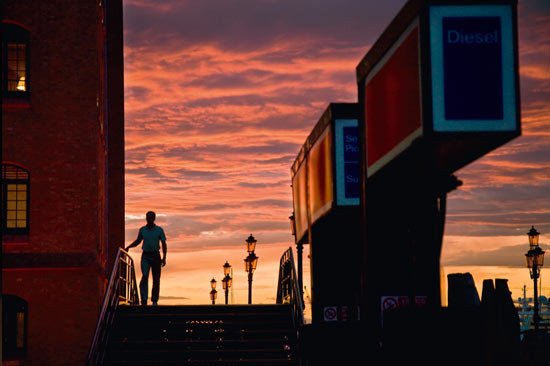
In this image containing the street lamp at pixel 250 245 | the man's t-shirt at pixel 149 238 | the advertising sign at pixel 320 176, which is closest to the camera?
the advertising sign at pixel 320 176

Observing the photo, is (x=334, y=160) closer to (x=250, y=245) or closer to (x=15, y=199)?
(x=15, y=199)

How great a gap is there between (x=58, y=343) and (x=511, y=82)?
60.4ft

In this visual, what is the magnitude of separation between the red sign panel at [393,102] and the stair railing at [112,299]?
26.0ft

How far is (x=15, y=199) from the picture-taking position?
81.3ft

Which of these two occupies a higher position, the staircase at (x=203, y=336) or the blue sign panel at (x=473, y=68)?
the blue sign panel at (x=473, y=68)

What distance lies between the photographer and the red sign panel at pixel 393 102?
8.19 metres

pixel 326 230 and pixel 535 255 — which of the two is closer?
pixel 326 230

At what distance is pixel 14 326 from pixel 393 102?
18.0 m

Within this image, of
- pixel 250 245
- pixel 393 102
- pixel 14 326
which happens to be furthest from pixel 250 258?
pixel 393 102

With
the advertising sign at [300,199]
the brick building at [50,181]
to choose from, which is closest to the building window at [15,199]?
the brick building at [50,181]

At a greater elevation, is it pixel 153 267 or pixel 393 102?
pixel 393 102

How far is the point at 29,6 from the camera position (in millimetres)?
25000

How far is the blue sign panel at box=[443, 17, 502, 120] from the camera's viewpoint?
7.96 m

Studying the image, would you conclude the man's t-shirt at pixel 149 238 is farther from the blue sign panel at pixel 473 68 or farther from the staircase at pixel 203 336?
the blue sign panel at pixel 473 68
